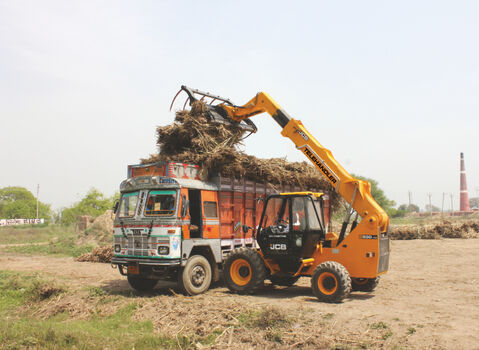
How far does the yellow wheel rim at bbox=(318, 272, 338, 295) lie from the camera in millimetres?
9492

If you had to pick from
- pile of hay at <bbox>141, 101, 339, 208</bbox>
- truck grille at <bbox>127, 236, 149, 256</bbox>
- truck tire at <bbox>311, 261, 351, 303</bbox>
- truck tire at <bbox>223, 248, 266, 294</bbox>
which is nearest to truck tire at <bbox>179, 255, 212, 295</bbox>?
truck tire at <bbox>223, 248, 266, 294</bbox>

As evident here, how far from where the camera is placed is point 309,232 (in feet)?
34.0

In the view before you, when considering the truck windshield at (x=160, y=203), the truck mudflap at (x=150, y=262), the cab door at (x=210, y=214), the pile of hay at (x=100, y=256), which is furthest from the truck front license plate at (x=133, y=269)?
the pile of hay at (x=100, y=256)

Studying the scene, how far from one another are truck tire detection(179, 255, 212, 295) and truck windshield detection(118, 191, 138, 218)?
1967 mm

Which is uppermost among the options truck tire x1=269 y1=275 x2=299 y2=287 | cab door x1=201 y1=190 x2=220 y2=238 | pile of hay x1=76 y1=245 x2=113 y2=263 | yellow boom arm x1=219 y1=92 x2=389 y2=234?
yellow boom arm x1=219 y1=92 x2=389 y2=234

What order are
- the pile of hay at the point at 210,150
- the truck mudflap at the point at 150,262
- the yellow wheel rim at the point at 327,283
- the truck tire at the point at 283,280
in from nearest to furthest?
the yellow wheel rim at the point at 327,283 → the truck mudflap at the point at 150,262 → the truck tire at the point at 283,280 → the pile of hay at the point at 210,150

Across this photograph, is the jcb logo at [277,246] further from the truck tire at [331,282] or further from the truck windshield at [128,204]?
the truck windshield at [128,204]

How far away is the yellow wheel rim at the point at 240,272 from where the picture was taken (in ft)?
35.2

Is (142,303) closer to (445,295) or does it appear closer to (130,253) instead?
(130,253)

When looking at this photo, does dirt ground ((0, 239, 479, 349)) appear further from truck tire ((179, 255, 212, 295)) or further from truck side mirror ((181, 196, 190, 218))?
truck side mirror ((181, 196, 190, 218))

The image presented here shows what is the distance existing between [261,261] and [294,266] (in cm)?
82

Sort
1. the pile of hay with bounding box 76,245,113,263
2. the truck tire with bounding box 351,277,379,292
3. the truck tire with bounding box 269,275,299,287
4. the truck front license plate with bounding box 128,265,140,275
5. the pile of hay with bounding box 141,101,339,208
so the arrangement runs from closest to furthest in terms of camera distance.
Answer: the truck front license plate with bounding box 128,265,140,275
the truck tire with bounding box 351,277,379,292
the truck tire with bounding box 269,275,299,287
the pile of hay with bounding box 141,101,339,208
the pile of hay with bounding box 76,245,113,263

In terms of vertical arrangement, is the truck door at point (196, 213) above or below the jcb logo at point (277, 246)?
above

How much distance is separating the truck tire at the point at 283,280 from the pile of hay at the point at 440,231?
672 inches
